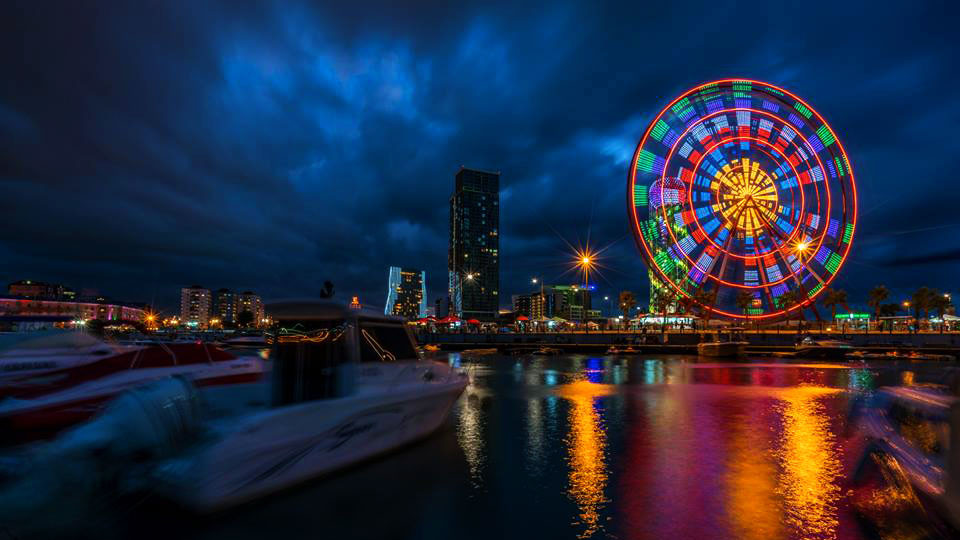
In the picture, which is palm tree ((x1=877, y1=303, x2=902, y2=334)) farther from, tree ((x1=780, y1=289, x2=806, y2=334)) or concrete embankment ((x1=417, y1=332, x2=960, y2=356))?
concrete embankment ((x1=417, y1=332, x2=960, y2=356))

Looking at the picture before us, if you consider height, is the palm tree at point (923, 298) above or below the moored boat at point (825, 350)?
above

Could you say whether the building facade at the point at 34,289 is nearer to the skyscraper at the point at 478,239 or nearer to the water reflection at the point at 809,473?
the skyscraper at the point at 478,239

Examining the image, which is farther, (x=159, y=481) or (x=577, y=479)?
(x=577, y=479)

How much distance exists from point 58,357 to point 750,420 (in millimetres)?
13411

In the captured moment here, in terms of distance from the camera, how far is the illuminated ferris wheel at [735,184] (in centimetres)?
3638

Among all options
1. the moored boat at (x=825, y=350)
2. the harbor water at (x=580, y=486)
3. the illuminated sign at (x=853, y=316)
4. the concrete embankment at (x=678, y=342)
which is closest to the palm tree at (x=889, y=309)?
the illuminated sign at (x=853, y=316)

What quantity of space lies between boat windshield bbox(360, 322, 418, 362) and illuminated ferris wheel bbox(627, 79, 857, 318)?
103ft

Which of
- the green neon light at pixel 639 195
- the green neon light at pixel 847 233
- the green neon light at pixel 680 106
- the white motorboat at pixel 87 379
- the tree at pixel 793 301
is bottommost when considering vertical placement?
the white motorboat at pixel 87 379

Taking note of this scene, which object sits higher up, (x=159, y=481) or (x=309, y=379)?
(x=309, y=379)

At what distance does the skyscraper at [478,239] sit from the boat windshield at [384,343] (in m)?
150

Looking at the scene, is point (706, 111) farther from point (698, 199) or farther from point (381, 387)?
point (381, 387)

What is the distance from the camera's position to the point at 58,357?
850 cm

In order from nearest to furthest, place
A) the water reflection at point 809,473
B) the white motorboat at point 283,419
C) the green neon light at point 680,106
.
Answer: the white motorboat at point 283,419 → the water reflection at point 809,473 → the green neon light at point 680,106

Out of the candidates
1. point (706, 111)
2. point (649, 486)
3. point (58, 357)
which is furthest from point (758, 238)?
point (58, 357)
